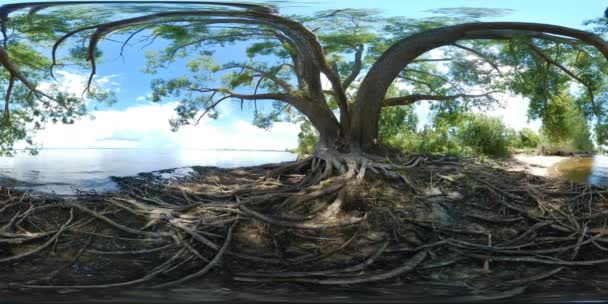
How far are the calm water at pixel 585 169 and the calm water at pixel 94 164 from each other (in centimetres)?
64

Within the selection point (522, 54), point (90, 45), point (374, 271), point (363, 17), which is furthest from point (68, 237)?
point (522, 54)

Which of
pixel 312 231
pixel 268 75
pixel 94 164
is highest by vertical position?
pixel 268 75

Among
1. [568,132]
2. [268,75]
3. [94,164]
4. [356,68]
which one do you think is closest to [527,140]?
[568,132]

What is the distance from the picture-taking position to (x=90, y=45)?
74 centimetres

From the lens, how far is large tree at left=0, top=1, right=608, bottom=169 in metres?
0.73

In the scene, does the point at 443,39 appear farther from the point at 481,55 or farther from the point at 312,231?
the point at 312,231

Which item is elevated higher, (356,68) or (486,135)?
(356,68)

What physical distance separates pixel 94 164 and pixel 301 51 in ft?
1.64

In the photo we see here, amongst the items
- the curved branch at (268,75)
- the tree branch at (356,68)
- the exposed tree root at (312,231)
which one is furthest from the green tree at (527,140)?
the curved branch at (268,75)

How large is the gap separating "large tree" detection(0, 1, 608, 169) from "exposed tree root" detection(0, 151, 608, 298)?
0.70 ft

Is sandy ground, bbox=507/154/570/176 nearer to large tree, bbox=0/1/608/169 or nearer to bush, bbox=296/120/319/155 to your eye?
large tree, bbox=0/1/608/169

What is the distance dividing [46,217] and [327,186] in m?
0.88

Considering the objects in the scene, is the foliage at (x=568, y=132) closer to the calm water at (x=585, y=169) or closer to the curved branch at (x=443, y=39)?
the calm water at (x=585, y=169)

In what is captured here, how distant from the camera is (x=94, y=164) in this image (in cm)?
77
